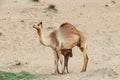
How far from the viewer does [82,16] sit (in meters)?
25.2

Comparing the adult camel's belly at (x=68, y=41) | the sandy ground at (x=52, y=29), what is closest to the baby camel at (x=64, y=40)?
the adult camel's belly at (x=68, y=41)

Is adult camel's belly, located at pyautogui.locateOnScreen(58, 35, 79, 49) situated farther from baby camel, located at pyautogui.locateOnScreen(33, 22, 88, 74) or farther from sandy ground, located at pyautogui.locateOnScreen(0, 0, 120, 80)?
sandy ground, located at pyautogui.locateOnScreen(0, 0, 120, 80)

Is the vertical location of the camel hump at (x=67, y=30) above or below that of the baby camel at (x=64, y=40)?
above

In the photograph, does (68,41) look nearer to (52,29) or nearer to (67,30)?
(67,30)

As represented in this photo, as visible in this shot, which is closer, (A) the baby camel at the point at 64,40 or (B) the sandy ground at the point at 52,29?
(A) the baby camel at the point at 64,40

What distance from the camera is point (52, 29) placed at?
23.5 meters

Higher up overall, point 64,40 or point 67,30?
point 67,30

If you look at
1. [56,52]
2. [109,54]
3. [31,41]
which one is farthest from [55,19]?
[56,52]

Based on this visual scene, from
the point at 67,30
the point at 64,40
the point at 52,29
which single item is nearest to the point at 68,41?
the point at 64,40

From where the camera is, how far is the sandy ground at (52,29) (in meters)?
17.2

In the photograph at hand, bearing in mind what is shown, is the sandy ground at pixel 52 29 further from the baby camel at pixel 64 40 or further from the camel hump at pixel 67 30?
the camel hump at pixel 67 30

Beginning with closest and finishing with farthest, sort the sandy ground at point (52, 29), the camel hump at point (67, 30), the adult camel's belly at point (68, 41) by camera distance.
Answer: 1. the adult camel's belly at point (68, 41)
2. the camel hump at point (67, 30)
3. the sandy ground at point (52, 29)

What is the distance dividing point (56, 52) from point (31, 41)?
24.7 ft

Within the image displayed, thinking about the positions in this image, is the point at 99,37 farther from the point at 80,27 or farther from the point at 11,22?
the point at 11,22
